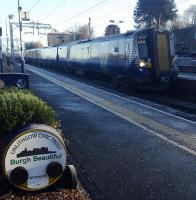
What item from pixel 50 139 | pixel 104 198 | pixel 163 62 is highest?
pixel 163 62

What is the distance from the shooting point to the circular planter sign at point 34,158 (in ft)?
18.2

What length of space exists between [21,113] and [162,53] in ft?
47.9

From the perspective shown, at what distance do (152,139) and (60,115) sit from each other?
4.74 m

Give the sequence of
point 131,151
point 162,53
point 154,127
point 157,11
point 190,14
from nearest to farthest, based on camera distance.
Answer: point 131,151 < point 154,127 < point 162,53 < point 157,11 < point 190,14

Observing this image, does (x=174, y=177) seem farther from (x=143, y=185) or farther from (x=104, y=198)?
(x=104, y=198)

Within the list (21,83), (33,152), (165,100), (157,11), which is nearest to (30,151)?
(33,152)

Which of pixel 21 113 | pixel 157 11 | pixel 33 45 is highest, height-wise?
pixel 157 11

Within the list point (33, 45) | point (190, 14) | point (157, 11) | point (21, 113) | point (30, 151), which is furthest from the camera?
point (33, 45)

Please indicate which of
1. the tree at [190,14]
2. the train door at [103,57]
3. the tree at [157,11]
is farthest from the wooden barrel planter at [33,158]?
the tree at [190,14]

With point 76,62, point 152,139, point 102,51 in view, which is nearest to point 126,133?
point 152,139

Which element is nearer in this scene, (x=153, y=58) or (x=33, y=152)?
(x=33, y=152)

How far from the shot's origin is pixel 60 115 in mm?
13758

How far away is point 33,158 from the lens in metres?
5.67

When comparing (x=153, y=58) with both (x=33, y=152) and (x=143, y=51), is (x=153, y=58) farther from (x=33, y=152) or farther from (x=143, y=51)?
(x=33, y=152)
